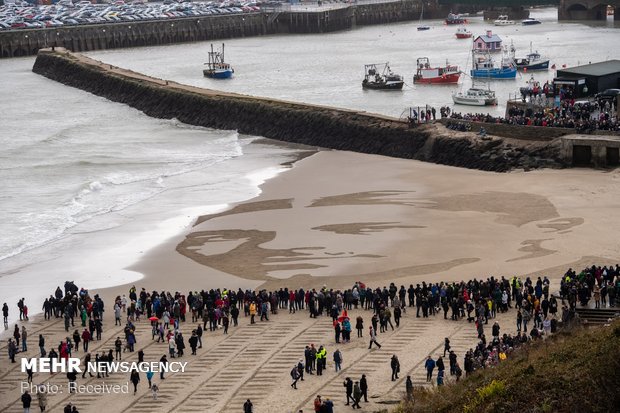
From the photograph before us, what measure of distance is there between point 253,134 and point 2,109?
26435mm

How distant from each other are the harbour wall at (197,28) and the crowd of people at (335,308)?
314 ft

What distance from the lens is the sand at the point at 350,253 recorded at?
82.2 feet

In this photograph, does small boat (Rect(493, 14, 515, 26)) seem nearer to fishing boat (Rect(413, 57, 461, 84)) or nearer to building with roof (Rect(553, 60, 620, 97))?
fishing boat (Rect(413, 57, 461, 84))

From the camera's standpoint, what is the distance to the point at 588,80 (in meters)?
57.6

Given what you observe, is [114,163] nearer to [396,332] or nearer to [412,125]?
[412,125]

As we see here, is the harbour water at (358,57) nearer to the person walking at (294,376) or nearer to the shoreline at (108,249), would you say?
the shoreline at (108,249)

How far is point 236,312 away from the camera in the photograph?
1144 inches

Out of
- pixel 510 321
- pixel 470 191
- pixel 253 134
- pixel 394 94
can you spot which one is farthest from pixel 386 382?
pixel 394 94

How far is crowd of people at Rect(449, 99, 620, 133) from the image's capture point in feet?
155

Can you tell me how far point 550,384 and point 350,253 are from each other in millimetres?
17950

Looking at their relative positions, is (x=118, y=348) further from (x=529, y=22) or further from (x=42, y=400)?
(x=529, y=22)

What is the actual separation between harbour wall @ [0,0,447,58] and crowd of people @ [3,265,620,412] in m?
95.8

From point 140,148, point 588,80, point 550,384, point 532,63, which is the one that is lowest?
point 140,148

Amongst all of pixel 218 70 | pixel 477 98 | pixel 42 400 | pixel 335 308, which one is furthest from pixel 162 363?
pixel 218 70
